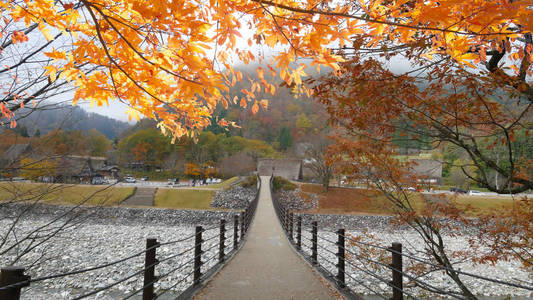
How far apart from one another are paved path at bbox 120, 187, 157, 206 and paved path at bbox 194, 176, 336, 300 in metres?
21.1

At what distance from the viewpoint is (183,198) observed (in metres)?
26.0

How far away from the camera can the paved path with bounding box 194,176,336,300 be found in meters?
3.76

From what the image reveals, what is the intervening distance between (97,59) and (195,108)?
915 millimetres

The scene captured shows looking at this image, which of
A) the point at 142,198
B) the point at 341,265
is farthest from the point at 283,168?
the point at 341,265

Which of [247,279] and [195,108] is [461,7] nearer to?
[195,108]

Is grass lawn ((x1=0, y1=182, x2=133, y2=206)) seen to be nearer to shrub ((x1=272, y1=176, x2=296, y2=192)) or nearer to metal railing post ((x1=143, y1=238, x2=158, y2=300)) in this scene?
metal railing post ((x1=143, y1=238, x2=158, y2=300))

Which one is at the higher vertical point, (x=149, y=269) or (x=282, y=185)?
(x=149, y=269)

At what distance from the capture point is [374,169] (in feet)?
A: 19.0

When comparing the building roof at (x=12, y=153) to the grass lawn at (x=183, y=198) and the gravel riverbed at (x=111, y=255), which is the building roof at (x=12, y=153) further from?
the grass lawn at (x=183, y=198)

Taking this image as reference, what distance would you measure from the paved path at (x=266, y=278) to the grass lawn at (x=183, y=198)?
18.7 metres

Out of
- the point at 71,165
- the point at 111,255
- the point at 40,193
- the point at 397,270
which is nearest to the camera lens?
the point at 40,193

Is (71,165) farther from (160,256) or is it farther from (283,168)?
(283,168)

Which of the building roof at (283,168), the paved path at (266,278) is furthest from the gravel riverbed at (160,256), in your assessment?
the building roof at (283,168)

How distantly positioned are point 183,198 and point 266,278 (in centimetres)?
2300
